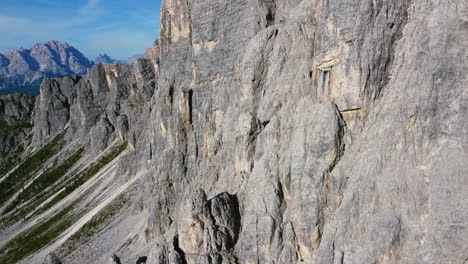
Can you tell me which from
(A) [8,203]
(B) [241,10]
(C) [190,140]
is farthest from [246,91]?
(A) [8,203]

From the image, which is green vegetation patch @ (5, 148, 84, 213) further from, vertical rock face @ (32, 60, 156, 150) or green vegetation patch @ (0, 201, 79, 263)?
green vegetation patch @ (0, 201, 79, 263)

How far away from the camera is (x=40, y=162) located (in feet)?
505

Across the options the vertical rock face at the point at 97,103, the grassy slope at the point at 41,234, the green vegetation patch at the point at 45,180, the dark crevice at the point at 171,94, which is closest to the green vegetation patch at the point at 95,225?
the grassy slope at the point at 41,234

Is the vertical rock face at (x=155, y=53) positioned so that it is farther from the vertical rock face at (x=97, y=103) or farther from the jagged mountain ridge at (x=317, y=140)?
the jagged mountain ridge at (x=317, y=140)

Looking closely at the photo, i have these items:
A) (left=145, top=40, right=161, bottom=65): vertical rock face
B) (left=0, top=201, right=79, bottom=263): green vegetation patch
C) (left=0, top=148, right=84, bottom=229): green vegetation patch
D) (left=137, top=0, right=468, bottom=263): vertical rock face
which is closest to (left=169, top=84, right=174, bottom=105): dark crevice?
(left=137, top=0, right=468, bottom=263): vertical rock face

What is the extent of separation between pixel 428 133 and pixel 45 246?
8997 centimetres

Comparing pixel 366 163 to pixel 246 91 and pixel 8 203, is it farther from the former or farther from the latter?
pixel 8 203

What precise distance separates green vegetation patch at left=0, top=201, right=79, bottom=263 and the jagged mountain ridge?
2671 centimetres

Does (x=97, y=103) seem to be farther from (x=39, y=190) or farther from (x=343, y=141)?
(x=343, y=141)

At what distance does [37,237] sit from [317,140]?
89723 mm

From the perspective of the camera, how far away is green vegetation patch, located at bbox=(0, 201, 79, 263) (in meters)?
91.0

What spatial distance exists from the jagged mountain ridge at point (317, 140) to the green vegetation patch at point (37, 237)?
26.7 metres

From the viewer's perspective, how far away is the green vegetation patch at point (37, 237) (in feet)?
299

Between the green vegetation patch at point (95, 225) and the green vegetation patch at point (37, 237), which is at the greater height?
the green vegetation patch at point (95, 225)
